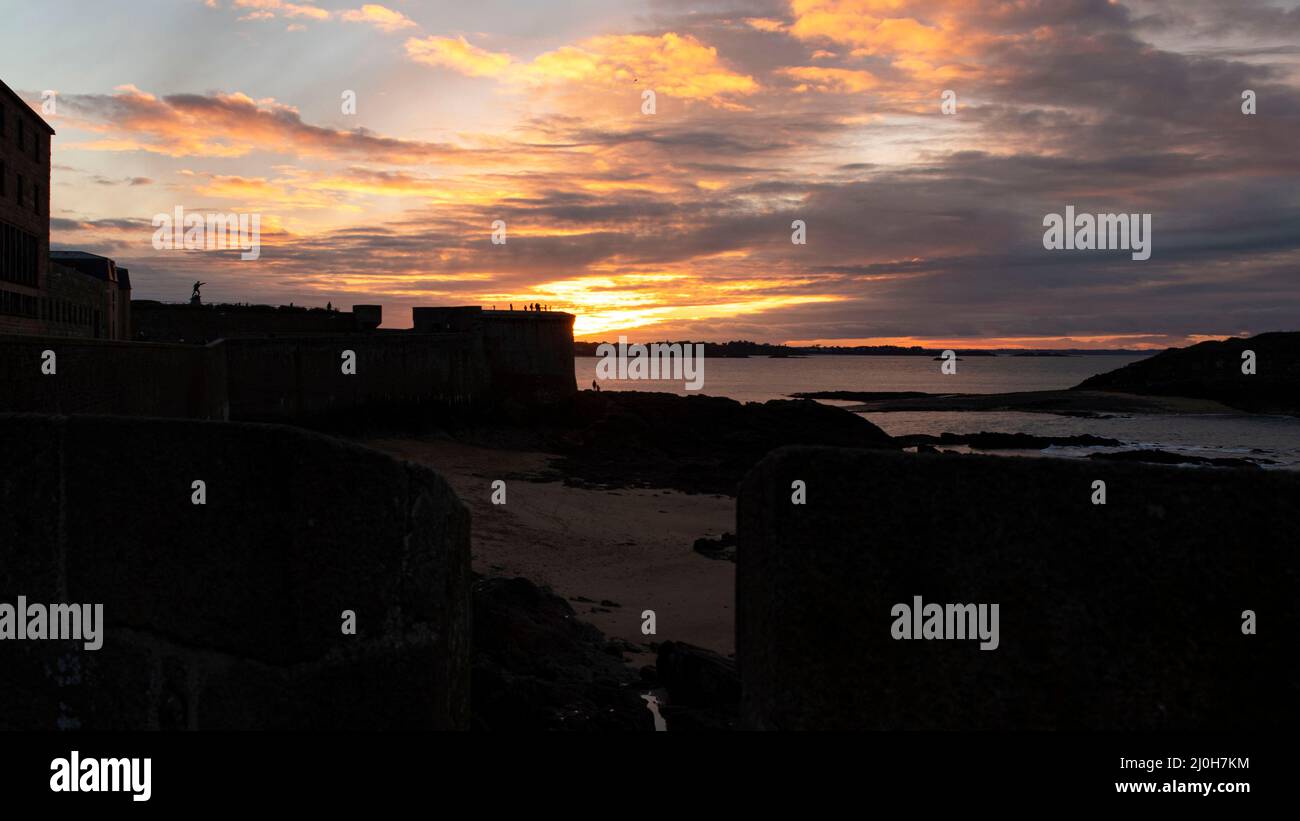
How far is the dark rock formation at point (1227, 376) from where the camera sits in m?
77.5

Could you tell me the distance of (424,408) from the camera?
3397cm

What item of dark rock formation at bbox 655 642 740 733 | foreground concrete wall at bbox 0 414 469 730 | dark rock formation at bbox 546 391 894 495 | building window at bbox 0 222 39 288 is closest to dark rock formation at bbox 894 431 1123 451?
dark rock formation at bbox 546 391 894 495

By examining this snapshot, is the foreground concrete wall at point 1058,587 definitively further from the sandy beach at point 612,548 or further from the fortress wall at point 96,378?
the sandy beach at point 612,548

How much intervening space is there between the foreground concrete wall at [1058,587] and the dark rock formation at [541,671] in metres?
2.48

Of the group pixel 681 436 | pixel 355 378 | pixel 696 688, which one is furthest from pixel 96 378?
pixel 681 436

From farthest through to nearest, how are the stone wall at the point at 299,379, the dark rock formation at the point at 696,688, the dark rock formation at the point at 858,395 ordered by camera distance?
the dark rock formation at the point at 858,395 → the stone wall at the point at 299,379 → the dark rock formation at the point at 696,688

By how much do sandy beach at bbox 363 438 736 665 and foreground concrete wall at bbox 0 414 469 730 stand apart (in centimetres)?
673

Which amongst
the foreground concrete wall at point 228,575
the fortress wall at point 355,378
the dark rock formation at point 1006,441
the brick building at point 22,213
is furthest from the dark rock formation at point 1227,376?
the foreground concrete wall at point 228,575

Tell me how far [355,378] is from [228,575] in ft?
101

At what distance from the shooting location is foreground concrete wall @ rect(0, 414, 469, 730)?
2.18 meters

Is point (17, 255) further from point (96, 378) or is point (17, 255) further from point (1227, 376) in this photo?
point (1227, 376)
